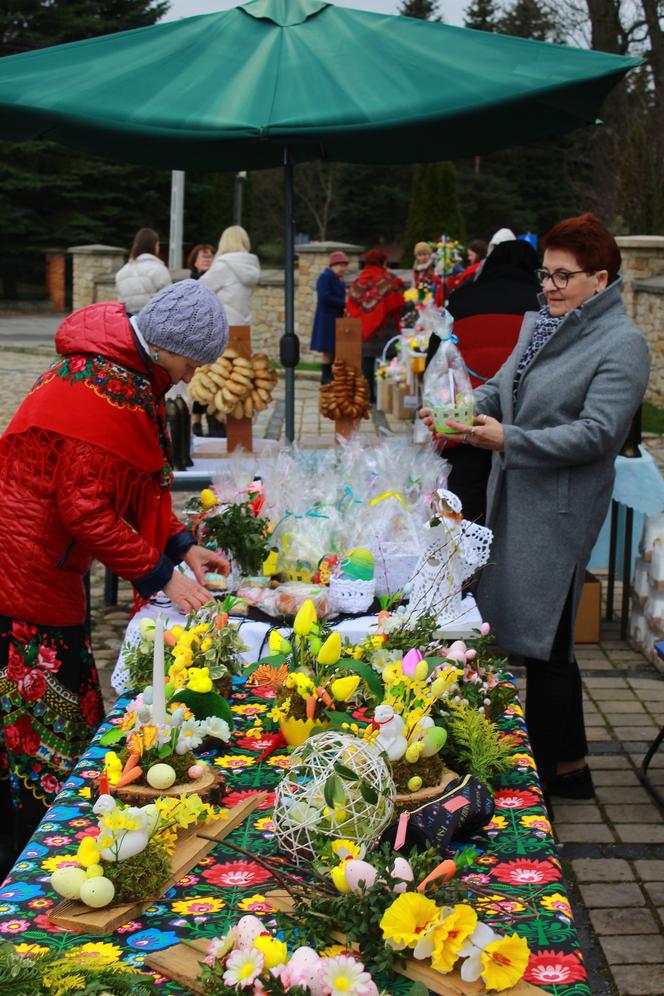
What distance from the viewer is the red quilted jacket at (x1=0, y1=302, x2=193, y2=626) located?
2.64 metres

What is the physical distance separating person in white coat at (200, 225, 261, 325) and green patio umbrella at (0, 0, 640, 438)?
13.9 ft

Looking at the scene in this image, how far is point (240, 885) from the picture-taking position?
1898 millimetres

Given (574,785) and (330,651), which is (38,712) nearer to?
(330,651)

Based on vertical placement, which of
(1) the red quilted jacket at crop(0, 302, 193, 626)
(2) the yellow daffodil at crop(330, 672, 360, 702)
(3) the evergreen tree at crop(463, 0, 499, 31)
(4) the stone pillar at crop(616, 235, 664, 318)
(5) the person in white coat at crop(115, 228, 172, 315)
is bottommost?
(2) the yellow daffodil at crop(330, 672, 360, 702)

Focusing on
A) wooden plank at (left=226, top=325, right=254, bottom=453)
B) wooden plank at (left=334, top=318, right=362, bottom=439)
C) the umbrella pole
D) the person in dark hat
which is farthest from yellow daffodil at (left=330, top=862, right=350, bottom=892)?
the person in dark hat

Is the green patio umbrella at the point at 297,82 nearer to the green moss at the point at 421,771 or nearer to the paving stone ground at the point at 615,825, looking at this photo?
the paving stone ground at the point at 615,825

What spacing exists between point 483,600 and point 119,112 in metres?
2.10

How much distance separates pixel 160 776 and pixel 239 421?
330 cm

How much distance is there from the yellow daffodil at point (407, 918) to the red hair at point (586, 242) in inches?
85.1

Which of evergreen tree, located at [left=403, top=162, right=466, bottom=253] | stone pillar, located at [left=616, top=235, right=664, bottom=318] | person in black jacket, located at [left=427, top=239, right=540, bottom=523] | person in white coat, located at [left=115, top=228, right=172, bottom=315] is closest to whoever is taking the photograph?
person in black jacket, located at [left=427, top=239, right=540, bottom=523]

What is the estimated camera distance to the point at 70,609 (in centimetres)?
287

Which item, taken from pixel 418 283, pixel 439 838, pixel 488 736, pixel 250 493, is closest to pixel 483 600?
pixel 250 493

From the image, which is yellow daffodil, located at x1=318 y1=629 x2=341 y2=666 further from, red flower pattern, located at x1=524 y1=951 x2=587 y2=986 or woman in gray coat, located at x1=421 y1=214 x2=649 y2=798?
woman in gray coat, located at x1=421 y1=214 x2=649 y2=798

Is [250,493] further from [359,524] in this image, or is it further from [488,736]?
[488,736]
